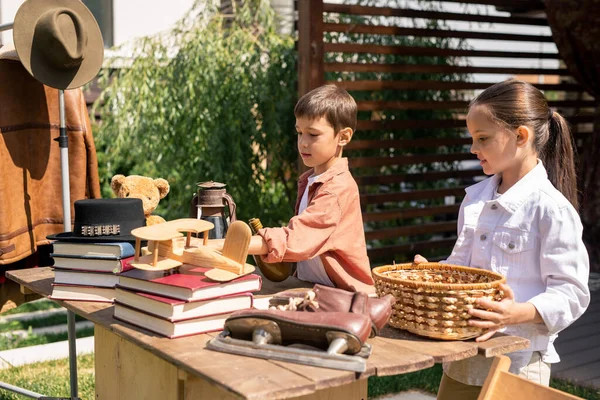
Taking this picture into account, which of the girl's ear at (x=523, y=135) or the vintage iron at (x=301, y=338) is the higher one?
the girl's ear at (x=523, y=135)

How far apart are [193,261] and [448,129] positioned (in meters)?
5.59

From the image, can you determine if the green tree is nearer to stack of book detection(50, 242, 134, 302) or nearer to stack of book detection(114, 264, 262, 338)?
stack of book detection(50, 242, 134, 302)

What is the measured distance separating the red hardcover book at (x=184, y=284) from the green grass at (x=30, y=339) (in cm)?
314

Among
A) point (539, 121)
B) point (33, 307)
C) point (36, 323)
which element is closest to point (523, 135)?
point (539, 121)

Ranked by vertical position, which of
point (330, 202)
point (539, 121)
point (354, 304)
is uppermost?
point (539, 121)

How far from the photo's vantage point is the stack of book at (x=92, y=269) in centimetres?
239

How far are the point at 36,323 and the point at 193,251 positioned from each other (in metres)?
3.73

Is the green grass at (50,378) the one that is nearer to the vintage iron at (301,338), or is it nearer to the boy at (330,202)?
the boy at (330,202)

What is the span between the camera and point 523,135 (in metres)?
2.25

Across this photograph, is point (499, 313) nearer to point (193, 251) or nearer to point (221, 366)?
point (221, 366)

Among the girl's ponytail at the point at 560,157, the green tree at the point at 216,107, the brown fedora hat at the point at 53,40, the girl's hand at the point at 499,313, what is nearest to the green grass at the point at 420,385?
the girl's ponytail at the point at 560,157

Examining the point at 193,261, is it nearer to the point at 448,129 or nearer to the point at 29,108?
the point at 29,108

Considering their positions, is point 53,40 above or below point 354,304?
above

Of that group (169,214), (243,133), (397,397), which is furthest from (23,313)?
(397,397)
